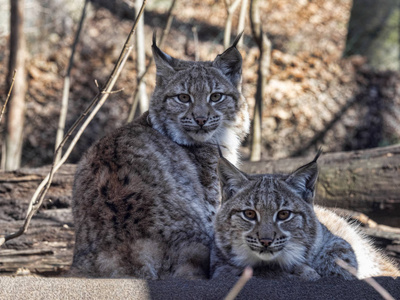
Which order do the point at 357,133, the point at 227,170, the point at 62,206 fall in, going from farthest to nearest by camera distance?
the point at 357,133
the point at 62,206
the point at 227,170

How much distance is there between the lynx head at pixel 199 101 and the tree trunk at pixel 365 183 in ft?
5.86

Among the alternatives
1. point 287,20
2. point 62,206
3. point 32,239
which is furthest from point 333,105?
point 32,239

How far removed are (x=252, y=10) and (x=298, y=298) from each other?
4934mm

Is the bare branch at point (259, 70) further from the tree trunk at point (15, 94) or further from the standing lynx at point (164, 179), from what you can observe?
the tree trunk at point (15, 94)

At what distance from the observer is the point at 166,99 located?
5051 millimetres

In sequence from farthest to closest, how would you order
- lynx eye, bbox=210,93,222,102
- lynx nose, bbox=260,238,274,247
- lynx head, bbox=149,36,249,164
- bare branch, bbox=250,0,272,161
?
bare branch, bbox=250,0,272,161, lynx eye, bbox=210,93,222,102, lynx head, bbox=149,36,249,164, lynx nose, bbox=260,238,274,247

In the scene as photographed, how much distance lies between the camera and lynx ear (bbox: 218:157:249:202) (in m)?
4.05

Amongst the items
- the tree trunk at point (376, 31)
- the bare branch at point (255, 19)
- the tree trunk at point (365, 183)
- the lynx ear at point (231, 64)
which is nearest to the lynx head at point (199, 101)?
the lynx ear at point (231, 64)

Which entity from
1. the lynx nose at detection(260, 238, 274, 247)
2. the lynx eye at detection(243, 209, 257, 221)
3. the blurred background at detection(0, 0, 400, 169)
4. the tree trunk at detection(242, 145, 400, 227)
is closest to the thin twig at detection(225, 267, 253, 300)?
the lynx nose at detection(260, 238, 274, 247)

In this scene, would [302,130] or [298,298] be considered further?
[302,130]

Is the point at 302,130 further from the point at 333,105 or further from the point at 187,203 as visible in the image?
the point at 187,203

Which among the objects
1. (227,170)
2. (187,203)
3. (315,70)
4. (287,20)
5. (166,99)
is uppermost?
(287,20)

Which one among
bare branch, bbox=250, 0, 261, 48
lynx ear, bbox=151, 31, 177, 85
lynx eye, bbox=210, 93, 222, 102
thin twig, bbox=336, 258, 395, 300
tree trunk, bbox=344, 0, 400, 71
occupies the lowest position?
thin twig, bbox=336, 258, 395, 300

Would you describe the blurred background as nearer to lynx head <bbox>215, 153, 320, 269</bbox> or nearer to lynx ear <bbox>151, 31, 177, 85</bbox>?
lynx ear <bbox>151, 31, 177, 85</bbox>
